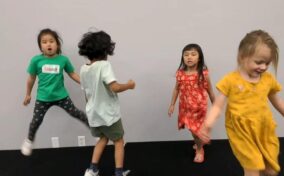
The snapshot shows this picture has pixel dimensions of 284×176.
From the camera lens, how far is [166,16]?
245cm

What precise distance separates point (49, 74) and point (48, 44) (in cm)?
23

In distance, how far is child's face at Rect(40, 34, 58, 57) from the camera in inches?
89.0

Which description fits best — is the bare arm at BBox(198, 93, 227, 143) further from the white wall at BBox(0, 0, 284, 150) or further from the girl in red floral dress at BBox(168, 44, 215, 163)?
the white wall at BBox(0, 0, 284, 150)

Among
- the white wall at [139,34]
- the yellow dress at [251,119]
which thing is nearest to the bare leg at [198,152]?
the white wall at [139,34]

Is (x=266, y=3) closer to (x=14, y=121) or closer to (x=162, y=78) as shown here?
(x=162, y=78)

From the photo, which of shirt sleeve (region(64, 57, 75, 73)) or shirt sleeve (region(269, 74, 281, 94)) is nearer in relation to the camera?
shirt sleeve (region(269, 74, 281, 94))

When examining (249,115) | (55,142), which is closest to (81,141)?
(55,142)

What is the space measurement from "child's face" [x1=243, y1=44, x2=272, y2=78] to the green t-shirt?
1.41 m

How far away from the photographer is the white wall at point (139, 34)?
242 cm

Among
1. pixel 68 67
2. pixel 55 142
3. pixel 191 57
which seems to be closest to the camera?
pixel 191 57

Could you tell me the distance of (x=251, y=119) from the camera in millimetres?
1697

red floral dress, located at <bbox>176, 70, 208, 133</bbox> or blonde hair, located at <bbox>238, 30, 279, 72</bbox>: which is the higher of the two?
blonde hair, located at <bbox>238, 30, 279, 72</bbox>

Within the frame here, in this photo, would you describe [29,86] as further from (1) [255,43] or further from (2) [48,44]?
(1) [255,43]

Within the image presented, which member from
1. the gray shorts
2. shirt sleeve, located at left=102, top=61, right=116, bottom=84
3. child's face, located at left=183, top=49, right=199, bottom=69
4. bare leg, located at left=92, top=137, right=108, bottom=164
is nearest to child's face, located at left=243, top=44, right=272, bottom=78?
child's face, located at left=183, top=49, right=199, bottom=69
